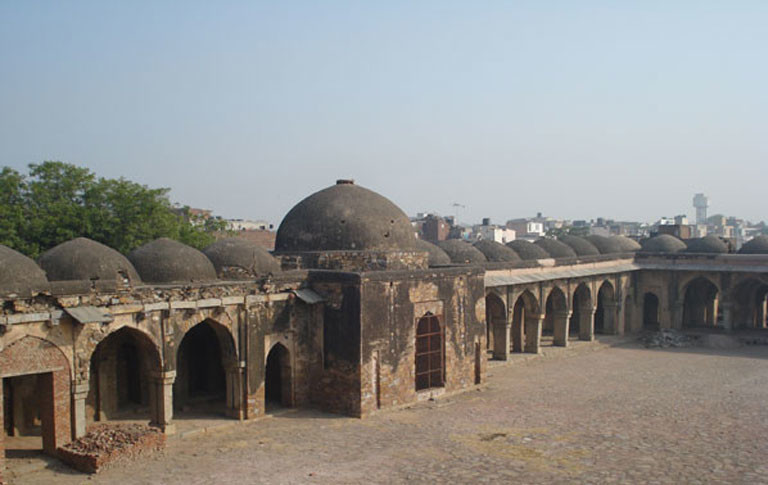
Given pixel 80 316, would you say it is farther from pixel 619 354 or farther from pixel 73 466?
pixel 619 354

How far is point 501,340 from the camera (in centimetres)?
2278

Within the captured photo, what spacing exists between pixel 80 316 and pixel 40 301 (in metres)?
0.72

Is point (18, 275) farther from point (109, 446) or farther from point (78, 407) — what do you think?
point (109, 446)

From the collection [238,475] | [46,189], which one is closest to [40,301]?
[238,475]

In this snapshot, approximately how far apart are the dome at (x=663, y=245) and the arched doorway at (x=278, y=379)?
2306cm

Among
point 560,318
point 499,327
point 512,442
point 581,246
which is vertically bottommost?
point 512,442

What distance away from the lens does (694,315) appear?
31.7 m

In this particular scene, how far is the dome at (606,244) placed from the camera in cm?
3271

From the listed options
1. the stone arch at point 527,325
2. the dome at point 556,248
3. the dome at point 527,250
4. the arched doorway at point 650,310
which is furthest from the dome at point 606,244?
the stone arch at point 527,325

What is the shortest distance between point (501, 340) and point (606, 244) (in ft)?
42.2

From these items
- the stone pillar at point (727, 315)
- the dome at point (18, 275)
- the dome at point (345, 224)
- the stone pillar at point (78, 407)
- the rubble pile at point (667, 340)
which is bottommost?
the rubble pile at point (667, 340)

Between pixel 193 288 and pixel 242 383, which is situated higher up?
pixel 193 288

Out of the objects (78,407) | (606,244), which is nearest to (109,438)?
(78,407)

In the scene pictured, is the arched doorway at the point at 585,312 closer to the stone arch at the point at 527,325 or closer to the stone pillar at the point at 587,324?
the stone pillar at the point at 587,324
